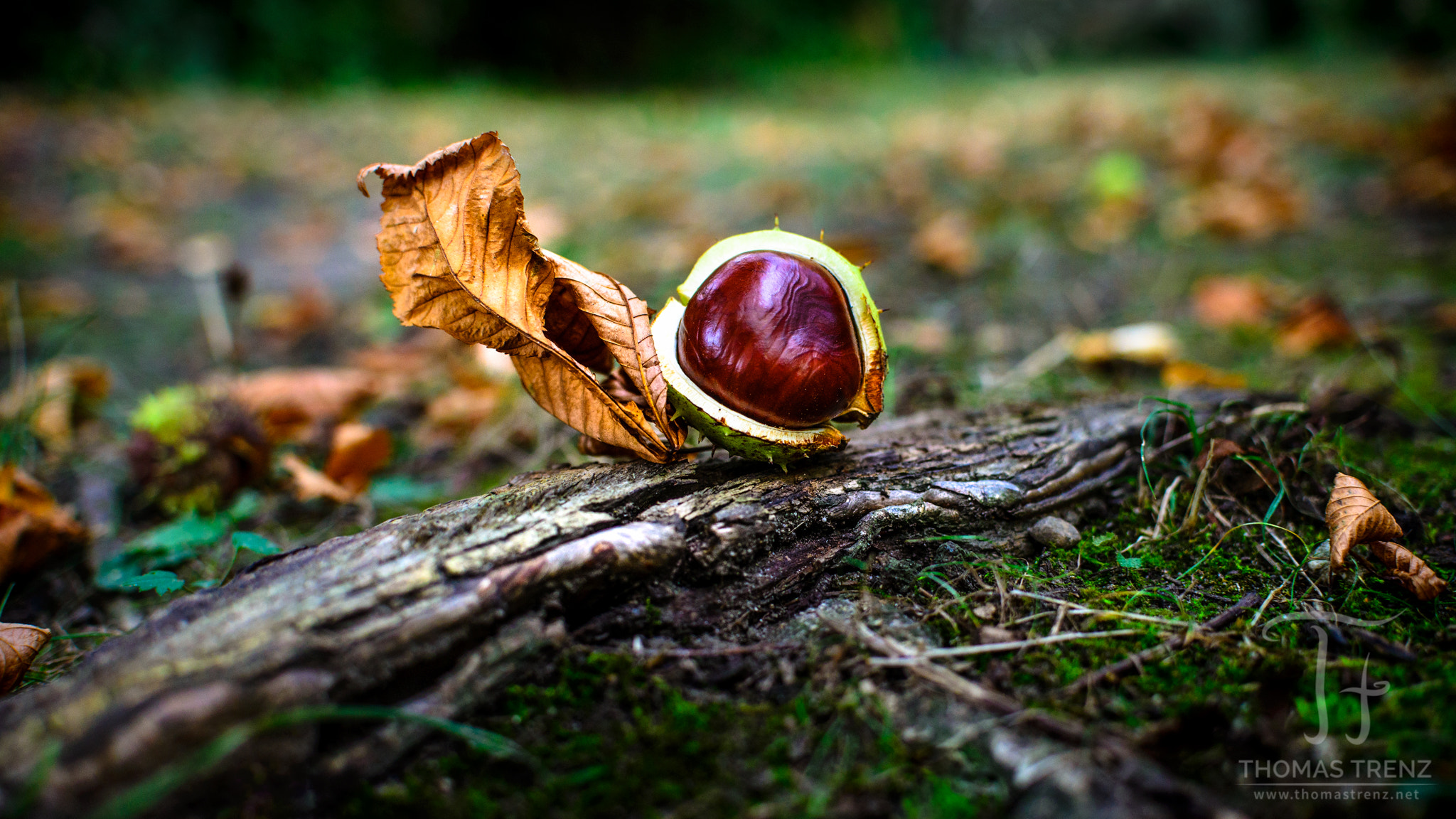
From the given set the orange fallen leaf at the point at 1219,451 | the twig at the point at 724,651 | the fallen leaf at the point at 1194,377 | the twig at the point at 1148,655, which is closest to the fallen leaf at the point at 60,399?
the twig at the point at 724,651

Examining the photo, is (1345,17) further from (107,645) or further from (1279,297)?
(107,645)

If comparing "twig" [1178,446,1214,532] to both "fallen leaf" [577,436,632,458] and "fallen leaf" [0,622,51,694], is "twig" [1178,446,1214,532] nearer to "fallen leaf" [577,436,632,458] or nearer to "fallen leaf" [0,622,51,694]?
"fallen leaf" [577,436,632,458]

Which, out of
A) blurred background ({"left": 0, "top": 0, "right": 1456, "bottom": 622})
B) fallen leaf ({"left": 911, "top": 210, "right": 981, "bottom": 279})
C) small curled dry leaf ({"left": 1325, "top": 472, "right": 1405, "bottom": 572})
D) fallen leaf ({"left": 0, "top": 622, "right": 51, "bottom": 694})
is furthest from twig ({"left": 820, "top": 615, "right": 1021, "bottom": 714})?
fallen leaf ({"left": 911, "top": 210, "right": 981, "bottom": 279})

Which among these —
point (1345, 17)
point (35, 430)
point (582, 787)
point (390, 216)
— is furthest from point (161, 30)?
point (1345, 17)

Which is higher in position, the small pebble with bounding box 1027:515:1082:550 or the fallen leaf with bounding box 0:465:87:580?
the fallen leaf with bounding box 0:465:87:580

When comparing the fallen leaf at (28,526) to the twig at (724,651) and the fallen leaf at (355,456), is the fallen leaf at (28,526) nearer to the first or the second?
the fallen leaf at (355,456)
